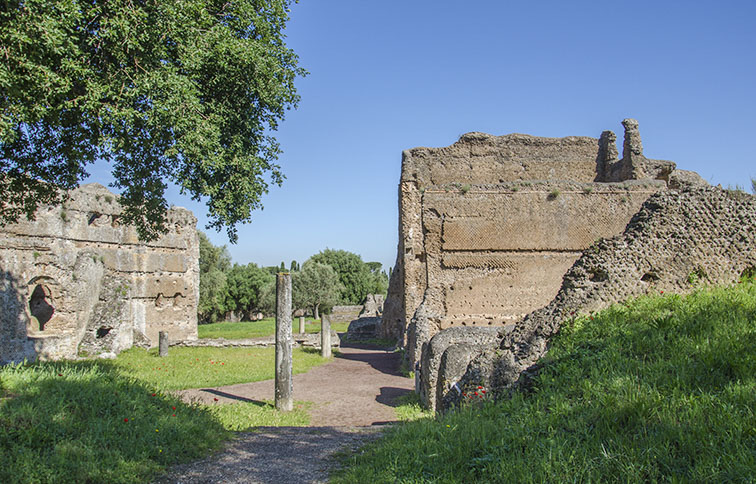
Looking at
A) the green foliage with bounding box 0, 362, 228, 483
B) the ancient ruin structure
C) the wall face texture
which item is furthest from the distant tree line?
the green foliage with bounding box 0, 362, 228, 483

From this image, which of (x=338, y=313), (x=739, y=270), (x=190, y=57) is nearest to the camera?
(x=739, y=270)

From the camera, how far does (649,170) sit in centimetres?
1961

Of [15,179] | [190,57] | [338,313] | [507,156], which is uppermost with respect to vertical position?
[507,156]

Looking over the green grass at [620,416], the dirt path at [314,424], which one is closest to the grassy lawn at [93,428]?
the dirt path at [314,424]

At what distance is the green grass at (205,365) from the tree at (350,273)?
44914 mm

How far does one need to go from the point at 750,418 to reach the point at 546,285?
1362cm

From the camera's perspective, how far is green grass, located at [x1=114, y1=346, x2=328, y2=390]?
13.9m

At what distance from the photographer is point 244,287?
5475 centimetres

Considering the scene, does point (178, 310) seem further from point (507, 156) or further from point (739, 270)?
point (739, 270)

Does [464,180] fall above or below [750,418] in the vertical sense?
above

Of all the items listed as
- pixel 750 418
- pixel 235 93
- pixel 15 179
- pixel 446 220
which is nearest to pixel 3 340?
pixel 15 179

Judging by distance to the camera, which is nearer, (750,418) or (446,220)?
(750,418)

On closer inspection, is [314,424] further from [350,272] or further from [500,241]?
[350,272]

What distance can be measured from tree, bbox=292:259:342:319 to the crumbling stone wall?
4622 cm
